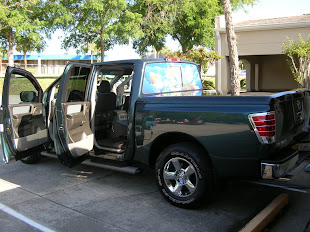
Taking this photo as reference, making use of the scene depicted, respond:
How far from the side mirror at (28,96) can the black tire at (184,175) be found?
317 centimetres

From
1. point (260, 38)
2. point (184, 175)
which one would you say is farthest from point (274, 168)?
point (260, 38)

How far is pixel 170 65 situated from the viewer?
5.36 meters

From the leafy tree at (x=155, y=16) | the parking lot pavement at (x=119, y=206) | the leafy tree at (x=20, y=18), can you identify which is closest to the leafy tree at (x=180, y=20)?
the leafy tree at (x=155, y=16)

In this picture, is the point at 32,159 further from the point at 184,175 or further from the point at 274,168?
the point at 274,168

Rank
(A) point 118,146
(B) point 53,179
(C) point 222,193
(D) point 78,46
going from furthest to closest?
1. (D) point 78,46
2. (B) point 53,179
3. (A) point 118,146
4. (C) point 222,193

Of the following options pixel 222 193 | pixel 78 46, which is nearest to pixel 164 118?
pixel 222 193

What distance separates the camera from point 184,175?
13.5 ft

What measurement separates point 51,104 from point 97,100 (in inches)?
35.8

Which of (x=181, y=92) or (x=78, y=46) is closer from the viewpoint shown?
(x=181, y=92)

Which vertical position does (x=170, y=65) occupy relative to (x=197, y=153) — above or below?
above

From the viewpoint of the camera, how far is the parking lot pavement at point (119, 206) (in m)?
3.79

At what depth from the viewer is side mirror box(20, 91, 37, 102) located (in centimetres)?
600

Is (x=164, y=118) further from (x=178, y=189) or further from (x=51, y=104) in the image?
(x=51, y=104)

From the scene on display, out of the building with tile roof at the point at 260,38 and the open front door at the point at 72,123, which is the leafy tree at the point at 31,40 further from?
the open front door at the point at 72,123
